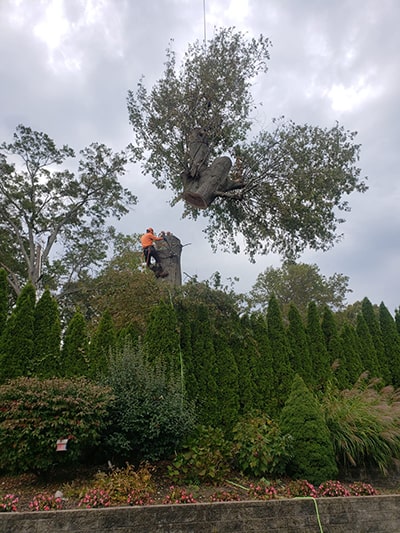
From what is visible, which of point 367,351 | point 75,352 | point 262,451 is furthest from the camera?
point 367,351

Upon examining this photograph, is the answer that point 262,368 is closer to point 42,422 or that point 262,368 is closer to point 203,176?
point 42,422

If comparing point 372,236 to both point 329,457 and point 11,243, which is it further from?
point 11,243

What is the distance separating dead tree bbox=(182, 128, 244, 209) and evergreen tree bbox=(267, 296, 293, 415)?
3.09 meters

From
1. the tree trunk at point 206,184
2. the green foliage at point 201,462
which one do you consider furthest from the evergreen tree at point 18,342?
the tree trunk at point 206,184

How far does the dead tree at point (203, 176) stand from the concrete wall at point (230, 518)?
639 cm

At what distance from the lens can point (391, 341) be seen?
10172 millimetres

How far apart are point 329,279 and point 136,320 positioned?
23.3 meters

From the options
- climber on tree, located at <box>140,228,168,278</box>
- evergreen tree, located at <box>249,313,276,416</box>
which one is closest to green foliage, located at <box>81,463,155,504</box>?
evergreen tree, located at <box>249,313,276,416</box>

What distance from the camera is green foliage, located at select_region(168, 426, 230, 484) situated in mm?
4656

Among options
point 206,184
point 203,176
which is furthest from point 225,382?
point 203,176

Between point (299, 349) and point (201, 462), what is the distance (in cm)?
408

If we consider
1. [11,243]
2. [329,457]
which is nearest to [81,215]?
[11,243]

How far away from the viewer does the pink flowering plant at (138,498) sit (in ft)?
11.6

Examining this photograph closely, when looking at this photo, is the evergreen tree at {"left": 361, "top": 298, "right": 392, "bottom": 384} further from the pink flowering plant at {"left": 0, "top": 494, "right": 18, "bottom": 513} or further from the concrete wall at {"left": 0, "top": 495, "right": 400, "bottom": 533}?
the pink flowering plant at {"left": 0, "top": 494, "right": 18, "bottom": 513}
